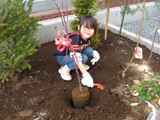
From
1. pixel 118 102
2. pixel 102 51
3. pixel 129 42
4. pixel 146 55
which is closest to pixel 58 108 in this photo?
pixel 118 102

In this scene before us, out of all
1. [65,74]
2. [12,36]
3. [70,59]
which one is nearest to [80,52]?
[70,59]

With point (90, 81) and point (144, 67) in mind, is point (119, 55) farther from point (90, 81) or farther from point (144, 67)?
point (90, 81)

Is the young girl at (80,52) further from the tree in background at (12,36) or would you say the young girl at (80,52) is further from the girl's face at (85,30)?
the tree in background at (12,36)

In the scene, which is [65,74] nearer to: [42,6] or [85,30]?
[85,30]

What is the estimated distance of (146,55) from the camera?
115 inches

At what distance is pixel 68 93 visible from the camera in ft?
6.98

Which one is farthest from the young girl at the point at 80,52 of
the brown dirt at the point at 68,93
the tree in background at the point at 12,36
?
the tree in background at the point at 12,36

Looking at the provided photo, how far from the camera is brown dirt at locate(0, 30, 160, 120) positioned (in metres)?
1.79

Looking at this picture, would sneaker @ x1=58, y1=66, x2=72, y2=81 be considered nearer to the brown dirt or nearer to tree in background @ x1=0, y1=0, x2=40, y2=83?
the brown dirt

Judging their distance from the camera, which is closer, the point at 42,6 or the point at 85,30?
the point at 85,30

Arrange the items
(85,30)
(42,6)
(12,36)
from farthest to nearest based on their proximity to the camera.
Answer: (42,6) → (85,30) → (12,36)

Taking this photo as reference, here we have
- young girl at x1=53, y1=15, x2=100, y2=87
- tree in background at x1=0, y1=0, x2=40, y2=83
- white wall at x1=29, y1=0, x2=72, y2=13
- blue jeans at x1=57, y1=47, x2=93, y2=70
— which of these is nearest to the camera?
tree in background at x1=0, y1=0, x2=40, y2=83

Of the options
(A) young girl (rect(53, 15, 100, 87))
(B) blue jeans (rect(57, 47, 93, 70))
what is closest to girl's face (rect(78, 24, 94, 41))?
(A) young girl (rect(53, 15, 100, 87))

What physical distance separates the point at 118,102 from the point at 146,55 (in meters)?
1.49
